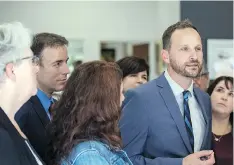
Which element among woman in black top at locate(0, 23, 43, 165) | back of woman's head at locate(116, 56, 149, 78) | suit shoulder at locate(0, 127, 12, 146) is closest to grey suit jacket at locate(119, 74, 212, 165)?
woman in black top at locate(0, 23, 43, 165)

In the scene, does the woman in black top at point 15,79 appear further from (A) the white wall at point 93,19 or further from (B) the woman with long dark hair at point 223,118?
(A) the white wall at point 93,19

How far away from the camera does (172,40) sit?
6.25ft

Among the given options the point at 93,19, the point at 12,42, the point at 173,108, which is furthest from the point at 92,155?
the point at 93,19

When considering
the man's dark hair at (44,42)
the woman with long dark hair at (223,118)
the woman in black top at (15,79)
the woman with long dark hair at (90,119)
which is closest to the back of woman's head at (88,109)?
the woman with long dark hair at (90,119)

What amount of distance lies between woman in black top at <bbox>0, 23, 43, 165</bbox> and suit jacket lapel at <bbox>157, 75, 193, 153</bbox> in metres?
0.80

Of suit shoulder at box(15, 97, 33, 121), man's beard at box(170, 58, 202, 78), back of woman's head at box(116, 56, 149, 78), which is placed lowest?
suit shoulder at box(15, 97, 33, 121)

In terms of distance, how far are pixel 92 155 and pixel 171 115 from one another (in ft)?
2.28

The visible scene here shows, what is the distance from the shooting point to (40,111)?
1.80 metres

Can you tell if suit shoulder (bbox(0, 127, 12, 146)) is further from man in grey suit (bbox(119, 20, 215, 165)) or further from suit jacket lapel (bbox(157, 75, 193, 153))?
suit jacket lapel (bbox(157, 75, 193, 153))

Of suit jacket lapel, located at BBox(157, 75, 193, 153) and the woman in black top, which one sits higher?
the woman in black top

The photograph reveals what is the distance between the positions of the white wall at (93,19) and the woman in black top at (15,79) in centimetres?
481

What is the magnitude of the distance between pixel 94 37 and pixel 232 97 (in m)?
4.04

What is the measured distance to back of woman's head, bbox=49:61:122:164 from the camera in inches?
50.1

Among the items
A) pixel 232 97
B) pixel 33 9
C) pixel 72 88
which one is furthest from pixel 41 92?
pixel 33 9
